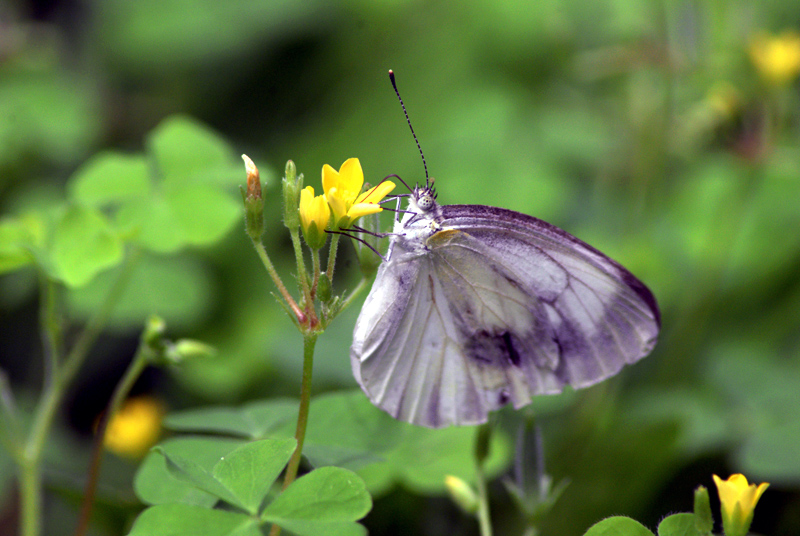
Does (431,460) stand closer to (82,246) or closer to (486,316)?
(486,316)

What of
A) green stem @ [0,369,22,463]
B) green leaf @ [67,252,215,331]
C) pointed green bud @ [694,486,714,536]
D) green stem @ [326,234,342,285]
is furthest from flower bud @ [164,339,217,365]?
green leaf @ [67,252,215,331]

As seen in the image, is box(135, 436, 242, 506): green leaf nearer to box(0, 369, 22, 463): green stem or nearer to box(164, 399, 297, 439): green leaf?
box(164, 399, 297, 439): green leaf

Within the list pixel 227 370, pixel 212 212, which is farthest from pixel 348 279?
pixel 212 212

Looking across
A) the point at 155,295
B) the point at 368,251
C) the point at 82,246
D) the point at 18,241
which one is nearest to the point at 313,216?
the point at 368,251

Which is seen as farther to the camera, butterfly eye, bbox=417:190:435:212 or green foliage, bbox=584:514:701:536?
butterfly eye, bbox=417:190:435:212

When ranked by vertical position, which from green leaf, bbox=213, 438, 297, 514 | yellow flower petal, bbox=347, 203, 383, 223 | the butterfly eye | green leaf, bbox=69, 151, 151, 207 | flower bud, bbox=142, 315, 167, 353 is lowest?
green leaf, bbox=213, 438, 297, 514

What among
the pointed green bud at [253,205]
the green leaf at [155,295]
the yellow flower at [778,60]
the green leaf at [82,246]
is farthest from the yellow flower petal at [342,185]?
the yellow flower at [778,60]
